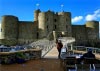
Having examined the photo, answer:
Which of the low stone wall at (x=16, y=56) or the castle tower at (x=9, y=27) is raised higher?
the castle tower at (x=9, y=27)

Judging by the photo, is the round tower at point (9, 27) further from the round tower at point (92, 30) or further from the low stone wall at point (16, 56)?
the low stone wall at point (16, 56)

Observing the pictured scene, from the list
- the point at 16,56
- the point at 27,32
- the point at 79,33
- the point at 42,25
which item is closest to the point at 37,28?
the point at 42,25

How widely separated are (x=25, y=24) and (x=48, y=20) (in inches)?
235

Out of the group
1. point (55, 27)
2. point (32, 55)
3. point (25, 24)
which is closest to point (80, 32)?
point (55, 27)

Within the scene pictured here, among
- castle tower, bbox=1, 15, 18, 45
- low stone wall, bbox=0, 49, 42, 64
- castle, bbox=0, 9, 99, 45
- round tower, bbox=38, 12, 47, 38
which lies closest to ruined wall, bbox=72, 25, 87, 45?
castle, bbox=0, 9, 99, 45

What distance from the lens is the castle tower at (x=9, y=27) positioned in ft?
218

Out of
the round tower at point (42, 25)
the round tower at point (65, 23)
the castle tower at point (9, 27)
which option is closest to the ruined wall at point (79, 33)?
the round tower at point (65, 23)

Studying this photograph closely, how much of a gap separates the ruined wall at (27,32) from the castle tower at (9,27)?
1396 mm

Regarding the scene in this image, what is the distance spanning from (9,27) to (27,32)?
167 inches

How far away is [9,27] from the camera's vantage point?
219 feet

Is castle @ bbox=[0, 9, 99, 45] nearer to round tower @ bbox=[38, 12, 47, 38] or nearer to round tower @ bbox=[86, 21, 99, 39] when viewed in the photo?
round tower @ bbox=[38, 12, 47, 38]

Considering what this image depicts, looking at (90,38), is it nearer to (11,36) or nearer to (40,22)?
(40,22)

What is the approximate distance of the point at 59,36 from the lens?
6038 cm

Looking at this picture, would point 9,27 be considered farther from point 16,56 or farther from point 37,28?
point 16,56
